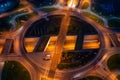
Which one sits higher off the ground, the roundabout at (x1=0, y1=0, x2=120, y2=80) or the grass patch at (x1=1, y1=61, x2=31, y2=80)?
the roundabout at (x1=0, y1=0, x2=120, y2=80)

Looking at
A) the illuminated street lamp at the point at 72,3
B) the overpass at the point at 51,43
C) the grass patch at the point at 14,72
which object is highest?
the illuminated street lamp at the point at 72,3

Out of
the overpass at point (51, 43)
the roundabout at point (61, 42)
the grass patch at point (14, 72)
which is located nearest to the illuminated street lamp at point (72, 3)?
the roundabout at point (61, 42)

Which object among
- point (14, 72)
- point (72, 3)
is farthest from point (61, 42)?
point (72, 3)

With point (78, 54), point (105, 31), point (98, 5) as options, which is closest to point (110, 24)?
point (105, 31)

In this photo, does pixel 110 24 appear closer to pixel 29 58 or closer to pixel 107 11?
pixel 107 11

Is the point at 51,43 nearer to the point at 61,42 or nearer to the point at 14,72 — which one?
the point at 61,42

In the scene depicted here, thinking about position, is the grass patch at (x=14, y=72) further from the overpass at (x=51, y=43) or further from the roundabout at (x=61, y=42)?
the overpass at (x=51, y=43)

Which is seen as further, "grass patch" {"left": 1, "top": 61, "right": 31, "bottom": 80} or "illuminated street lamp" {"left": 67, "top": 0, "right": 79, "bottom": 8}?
"illuminated street lamp" {"left": 67, "top": 0, "right": 79, "bottom": 8}

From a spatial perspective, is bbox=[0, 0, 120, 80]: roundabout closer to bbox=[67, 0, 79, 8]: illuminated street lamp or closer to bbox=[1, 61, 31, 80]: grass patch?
bbox=[67, 0, 79, 8]: illuminated street lamp

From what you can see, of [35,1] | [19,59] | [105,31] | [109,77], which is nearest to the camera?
[109,77]

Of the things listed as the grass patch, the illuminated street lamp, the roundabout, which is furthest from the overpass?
the illuminated street lamp

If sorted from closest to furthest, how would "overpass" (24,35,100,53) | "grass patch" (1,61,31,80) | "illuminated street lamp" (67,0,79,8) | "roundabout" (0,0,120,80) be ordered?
Result: "grass patch" (1,61,31,80), "roundabout" (0,0,120,80), "overpass" (24,35,100,53), "illuminated street lamp" (67,0,79,8)
